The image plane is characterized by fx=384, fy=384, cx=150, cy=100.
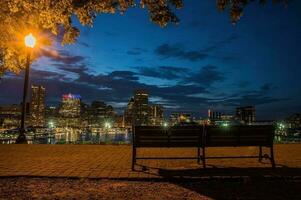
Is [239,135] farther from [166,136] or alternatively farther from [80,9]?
[80,9]

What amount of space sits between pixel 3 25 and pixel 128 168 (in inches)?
386

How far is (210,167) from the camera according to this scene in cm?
943

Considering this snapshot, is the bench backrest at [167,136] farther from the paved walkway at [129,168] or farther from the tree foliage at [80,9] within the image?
the tree foliage at [80,9]

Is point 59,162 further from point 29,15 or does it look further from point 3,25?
point 3,25

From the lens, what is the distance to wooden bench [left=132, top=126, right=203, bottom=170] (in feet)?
30.1

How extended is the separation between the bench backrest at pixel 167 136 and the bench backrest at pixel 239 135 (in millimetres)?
271

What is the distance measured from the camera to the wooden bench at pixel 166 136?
9164mm

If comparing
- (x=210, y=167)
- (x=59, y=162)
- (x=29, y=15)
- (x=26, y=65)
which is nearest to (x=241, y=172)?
(x=210, y=167)

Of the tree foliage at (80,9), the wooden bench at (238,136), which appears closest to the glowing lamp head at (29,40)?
the tree foliage at (80,9)

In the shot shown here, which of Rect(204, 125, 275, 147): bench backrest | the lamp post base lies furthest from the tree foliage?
the lamp post base

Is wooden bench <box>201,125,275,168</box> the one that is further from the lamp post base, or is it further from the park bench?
the lamp post base

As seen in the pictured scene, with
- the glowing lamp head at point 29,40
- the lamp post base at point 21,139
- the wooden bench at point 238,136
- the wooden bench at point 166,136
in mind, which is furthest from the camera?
the lamp post base at point 21,139

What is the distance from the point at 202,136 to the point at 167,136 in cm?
86

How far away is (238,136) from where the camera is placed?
9.51m
